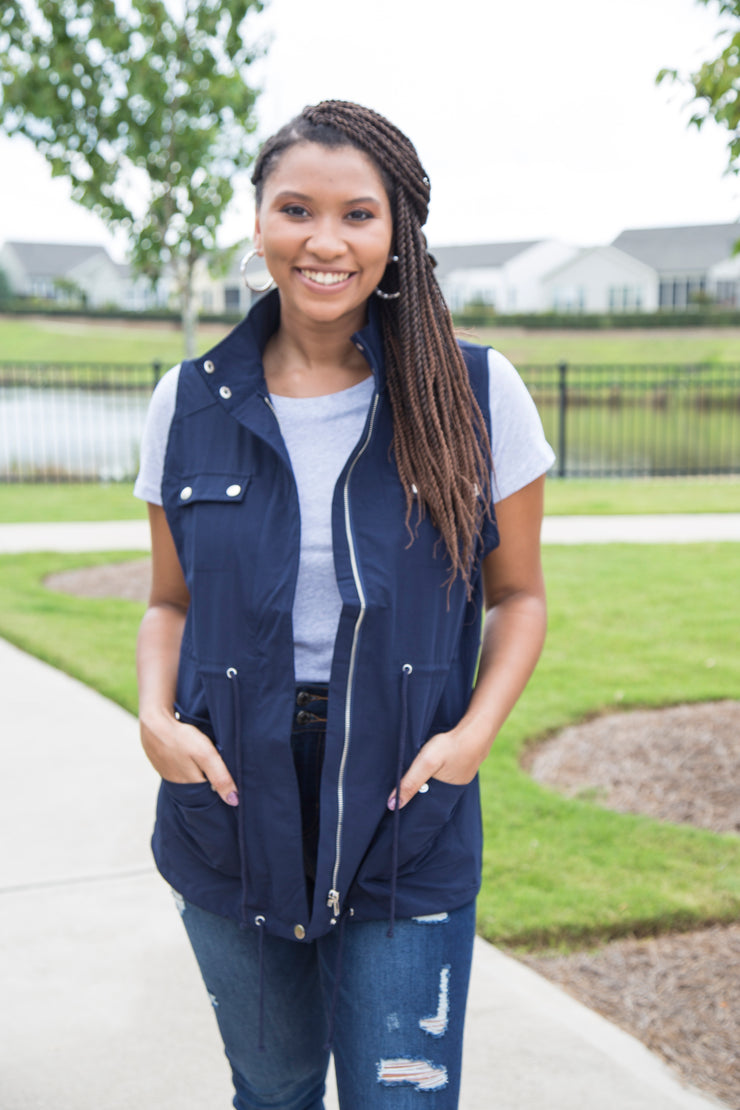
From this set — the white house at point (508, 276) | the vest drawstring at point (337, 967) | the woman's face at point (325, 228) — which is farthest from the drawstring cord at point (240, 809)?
the white house at point (508, 276)

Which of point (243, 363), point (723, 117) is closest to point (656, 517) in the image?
point (723, 117)

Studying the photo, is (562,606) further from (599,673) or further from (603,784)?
(603,784)

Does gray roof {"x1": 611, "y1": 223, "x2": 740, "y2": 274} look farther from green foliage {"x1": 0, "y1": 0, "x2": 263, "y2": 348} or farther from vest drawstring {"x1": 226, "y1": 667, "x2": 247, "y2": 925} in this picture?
vest drawstring {"x1": 226, "y1": 667, "x2": 247, "y2": 925}

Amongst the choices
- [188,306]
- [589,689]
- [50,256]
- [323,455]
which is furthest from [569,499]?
[50,256]

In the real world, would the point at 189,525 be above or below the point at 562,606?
above

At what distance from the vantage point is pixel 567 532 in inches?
373

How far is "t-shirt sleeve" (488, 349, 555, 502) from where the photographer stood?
5.38ft

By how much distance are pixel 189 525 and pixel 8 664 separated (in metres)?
4.51

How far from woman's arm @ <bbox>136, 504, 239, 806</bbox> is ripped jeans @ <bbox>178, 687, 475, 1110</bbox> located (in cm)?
13

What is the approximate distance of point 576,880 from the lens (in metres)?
3.40

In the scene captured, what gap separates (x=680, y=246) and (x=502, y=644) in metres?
63.2

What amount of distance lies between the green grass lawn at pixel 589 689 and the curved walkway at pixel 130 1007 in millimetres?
382

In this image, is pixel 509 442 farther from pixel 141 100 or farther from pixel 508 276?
pixel 508 276

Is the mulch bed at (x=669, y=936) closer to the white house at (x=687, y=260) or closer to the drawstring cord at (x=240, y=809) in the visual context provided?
the drawstring cord at (x=240, y=809)
